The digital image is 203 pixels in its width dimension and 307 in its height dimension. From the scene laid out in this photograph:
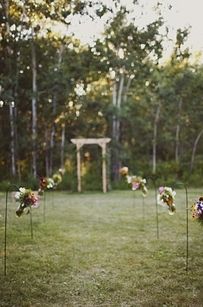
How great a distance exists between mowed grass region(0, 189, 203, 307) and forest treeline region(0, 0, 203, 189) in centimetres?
793

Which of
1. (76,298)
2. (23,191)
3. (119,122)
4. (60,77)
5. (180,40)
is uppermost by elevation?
(180,40)

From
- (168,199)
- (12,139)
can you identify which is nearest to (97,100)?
(12,139)

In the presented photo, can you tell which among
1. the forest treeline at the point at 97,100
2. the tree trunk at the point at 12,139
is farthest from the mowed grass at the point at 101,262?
the forest treeline at the point at 97,100

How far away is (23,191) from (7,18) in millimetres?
10660

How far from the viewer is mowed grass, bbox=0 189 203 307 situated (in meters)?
4.88

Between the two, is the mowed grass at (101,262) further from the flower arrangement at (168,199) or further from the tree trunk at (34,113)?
the tree trunk at (34,113)

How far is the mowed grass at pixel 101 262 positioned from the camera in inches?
192

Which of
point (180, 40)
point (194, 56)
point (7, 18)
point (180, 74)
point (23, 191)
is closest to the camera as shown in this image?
point (23, 191)

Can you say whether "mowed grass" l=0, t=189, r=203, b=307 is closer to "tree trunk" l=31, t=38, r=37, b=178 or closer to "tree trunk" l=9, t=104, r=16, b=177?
"tree trunk" l=9, t=104, r=16, b=177

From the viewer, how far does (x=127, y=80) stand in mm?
21469

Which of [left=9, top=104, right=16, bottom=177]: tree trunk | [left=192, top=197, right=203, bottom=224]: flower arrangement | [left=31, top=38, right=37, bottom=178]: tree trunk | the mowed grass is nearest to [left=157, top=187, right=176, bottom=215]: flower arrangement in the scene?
the mowed grass

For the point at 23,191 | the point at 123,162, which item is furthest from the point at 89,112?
the point at 23,191

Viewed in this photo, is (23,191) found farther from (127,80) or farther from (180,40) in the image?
(127,80)

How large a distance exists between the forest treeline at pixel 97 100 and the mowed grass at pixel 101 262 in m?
7.93
